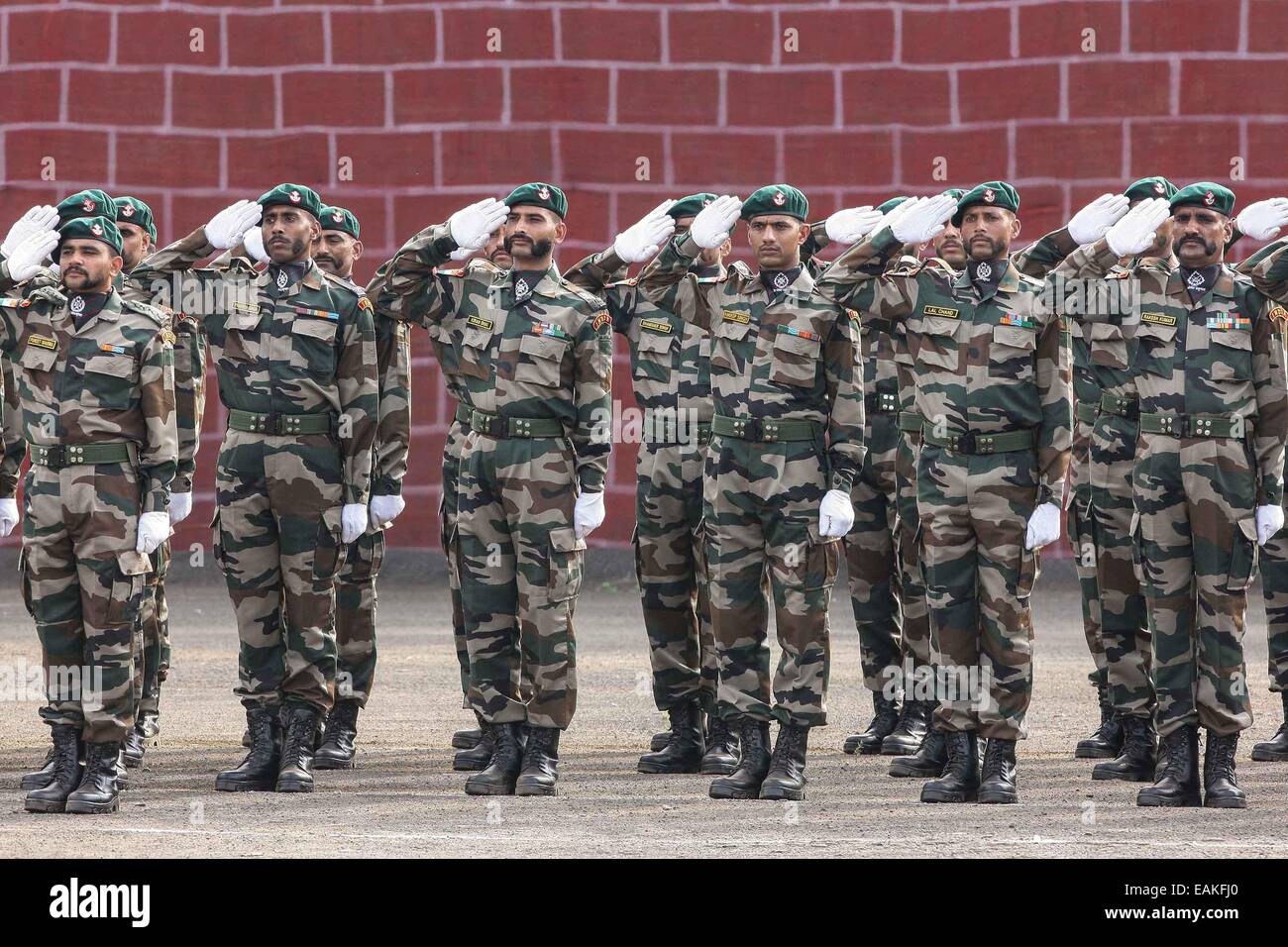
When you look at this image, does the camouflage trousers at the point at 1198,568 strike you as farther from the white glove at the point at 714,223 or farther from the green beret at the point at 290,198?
the green beret at the point at 290,198

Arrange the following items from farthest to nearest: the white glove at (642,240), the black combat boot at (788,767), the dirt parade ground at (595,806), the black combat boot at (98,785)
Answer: the white glove at (642,240), the black combat boot at (788,767), the black combat boot at (98,785), the dirt parade ground at (595,806)

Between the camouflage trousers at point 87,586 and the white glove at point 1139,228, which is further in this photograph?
the white glove at point 1139,228

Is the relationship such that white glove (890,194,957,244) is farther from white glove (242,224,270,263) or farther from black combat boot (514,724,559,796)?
white glove (242,224,270,263)

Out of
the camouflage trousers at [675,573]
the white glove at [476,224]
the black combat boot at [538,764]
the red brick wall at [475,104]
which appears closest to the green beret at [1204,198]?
the camouflage trousers at [675,573]

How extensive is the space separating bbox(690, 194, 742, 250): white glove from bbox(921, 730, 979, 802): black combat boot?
6.98ft

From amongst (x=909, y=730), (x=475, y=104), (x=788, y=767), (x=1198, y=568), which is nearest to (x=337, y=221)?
(x=788, y=767)

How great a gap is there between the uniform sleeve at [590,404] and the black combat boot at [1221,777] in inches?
101

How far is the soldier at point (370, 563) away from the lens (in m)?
8.84

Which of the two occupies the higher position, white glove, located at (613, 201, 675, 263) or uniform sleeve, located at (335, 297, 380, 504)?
white glove, located at (613, 201, 675, 263)

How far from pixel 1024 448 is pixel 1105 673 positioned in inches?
61.0

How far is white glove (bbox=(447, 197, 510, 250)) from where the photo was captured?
802cm

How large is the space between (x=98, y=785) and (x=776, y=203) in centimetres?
340

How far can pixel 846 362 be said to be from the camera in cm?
803

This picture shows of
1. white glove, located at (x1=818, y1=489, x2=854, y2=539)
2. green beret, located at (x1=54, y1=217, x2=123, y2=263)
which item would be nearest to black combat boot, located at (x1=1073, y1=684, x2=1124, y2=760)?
white glove, located at (x1=818, y1=489, x2=854, y2=539)
